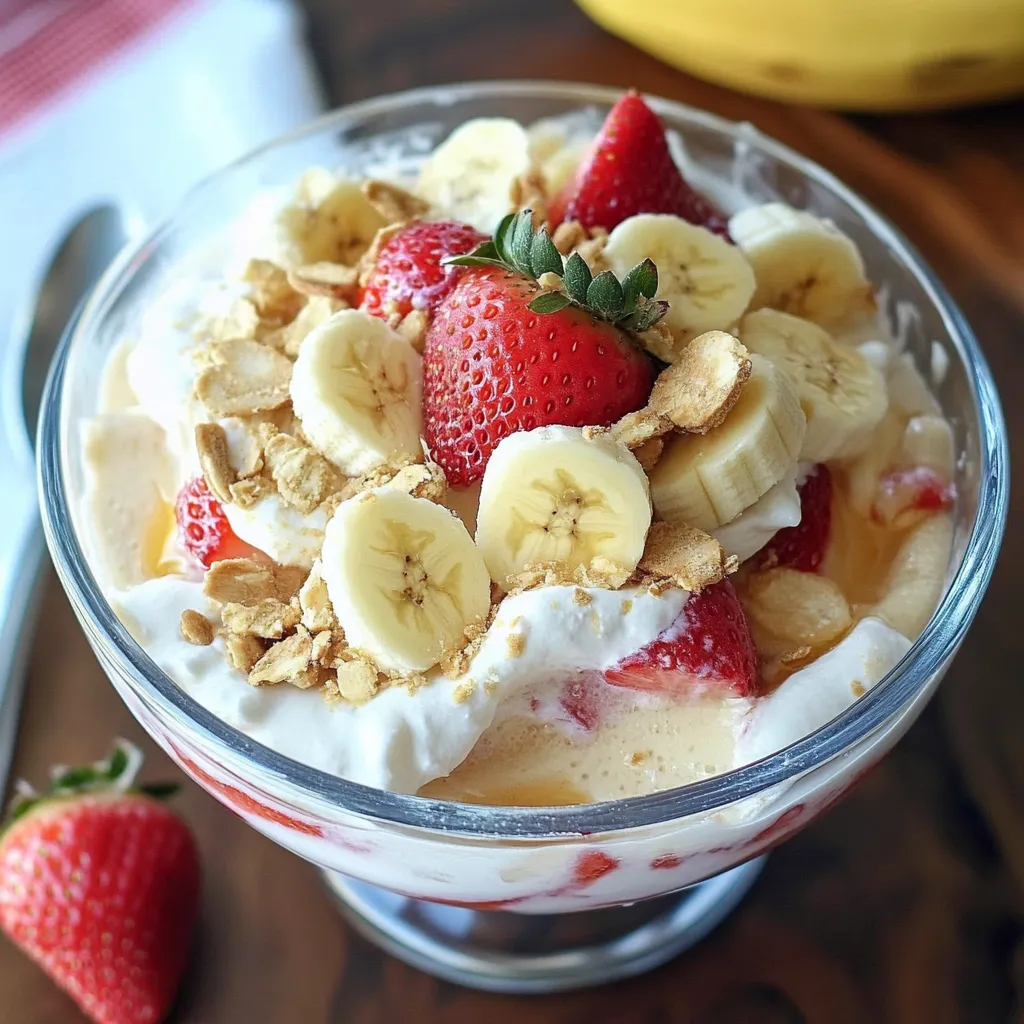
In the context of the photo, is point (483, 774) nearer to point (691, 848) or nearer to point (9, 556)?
point (691, 848)

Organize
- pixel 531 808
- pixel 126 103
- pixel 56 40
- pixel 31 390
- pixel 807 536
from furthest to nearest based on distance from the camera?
pixel 56 40 < pixel 126 103 < pixel 31 390 < pixel 807 536 < pixel 531 808

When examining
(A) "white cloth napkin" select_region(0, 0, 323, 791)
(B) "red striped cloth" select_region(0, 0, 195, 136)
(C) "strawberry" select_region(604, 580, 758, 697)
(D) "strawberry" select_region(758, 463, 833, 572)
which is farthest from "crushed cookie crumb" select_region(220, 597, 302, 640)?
(B) "red striped cloth" select_region(0, 0, 195, 136)

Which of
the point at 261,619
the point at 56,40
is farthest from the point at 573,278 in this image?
the point at 56,40

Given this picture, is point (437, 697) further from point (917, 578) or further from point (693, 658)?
point (917, 578)

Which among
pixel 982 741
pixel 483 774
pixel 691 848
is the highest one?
pixel 483 774

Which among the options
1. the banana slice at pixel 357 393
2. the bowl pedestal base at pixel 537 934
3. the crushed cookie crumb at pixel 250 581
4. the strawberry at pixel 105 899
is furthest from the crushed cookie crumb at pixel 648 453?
the strawberry at pixel 105 899

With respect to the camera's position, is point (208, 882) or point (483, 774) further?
point (208, 882)

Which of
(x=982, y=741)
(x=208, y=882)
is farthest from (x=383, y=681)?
(x=982, y=741)
